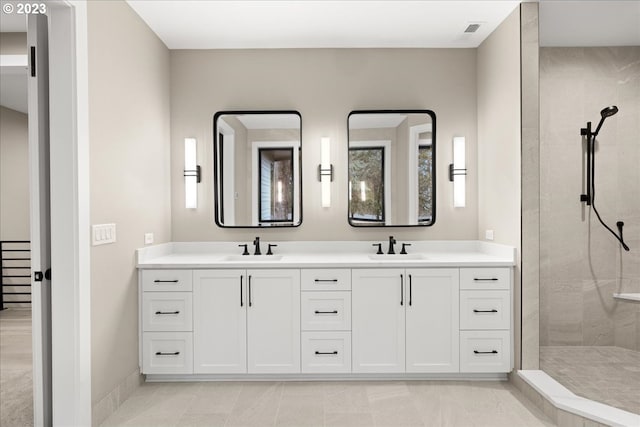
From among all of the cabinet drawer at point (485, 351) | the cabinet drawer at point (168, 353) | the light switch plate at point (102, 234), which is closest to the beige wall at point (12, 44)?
the light switch plate at point (102, 234)

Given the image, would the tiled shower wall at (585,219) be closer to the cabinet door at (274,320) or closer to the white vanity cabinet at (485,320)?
the white vanity cabinet at (485,320)

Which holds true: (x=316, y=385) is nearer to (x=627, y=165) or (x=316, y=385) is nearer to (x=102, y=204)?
(x=102, y=204)

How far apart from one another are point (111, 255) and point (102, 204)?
330 mm

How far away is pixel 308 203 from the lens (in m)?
3.64

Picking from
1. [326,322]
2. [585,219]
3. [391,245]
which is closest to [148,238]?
[326,322]

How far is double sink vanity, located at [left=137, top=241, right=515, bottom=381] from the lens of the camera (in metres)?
2.99

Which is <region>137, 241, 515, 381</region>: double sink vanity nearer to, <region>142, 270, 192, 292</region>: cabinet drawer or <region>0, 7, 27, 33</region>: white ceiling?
<region>142, 270, 192, 292</region>: cabinet drawer

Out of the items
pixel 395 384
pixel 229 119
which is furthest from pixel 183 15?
pixel 395 384

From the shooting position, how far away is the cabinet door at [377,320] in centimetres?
301

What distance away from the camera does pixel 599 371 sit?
299cm

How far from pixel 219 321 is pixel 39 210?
4.42 feet

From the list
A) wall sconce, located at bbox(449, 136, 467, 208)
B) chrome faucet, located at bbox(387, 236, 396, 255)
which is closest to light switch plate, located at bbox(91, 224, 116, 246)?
chrome faucet, located at bbox(387, 236, 396, 255)

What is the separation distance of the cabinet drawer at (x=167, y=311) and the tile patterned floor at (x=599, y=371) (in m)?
2.59

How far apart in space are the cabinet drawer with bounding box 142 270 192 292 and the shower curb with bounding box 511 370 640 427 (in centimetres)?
240
